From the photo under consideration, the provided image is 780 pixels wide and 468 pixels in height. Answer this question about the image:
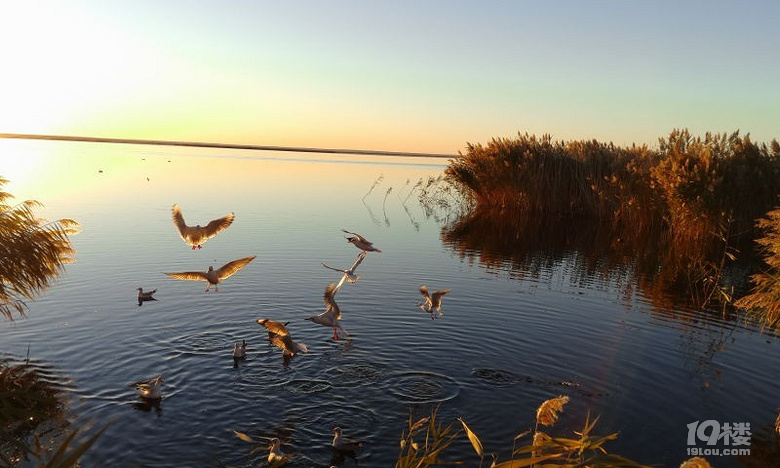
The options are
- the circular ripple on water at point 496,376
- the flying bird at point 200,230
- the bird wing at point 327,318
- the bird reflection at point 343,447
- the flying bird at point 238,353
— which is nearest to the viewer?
the bird reflection at point 343,447

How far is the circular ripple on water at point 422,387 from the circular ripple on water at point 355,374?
38cm

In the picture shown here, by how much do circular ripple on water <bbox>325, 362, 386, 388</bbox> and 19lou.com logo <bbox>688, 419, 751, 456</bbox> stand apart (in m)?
6.31

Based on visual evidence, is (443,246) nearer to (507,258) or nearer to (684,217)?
(507,258)

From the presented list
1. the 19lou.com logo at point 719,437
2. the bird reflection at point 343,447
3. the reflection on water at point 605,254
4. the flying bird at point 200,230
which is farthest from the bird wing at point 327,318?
the reflection on water at point 605,254

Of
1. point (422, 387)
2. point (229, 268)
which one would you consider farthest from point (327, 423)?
point (229, 268)

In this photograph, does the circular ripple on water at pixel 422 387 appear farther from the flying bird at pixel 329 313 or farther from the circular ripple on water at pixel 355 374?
the flying bird at pixel 329 313

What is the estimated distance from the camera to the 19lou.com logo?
10391 mm

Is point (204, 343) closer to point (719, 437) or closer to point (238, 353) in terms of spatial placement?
point (238, 353)

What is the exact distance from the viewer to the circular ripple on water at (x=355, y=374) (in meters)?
12.7

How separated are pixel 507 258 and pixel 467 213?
2034 centimetres

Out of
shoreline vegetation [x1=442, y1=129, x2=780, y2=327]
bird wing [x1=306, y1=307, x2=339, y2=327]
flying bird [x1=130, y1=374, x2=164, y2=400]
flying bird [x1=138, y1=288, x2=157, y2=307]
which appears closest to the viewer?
flying bird [x1=130, y1=374, x2=164, y2=400]

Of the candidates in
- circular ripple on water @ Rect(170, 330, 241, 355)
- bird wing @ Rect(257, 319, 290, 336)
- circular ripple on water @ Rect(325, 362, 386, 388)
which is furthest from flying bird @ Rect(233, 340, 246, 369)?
circular ripple on water @ Rect(325, 362, 386, 388)

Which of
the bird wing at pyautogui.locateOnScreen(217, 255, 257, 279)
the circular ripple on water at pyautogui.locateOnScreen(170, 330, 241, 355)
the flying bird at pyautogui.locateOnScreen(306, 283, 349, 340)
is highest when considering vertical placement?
the bird wing at pyautogui.locateOnScreen(217, 255, 257, 279)

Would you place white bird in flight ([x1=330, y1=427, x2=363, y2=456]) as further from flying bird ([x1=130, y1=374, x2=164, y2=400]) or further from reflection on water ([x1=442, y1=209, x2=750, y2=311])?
reflection on water ([x1=442, y1=209, x2=750, y2=311])
